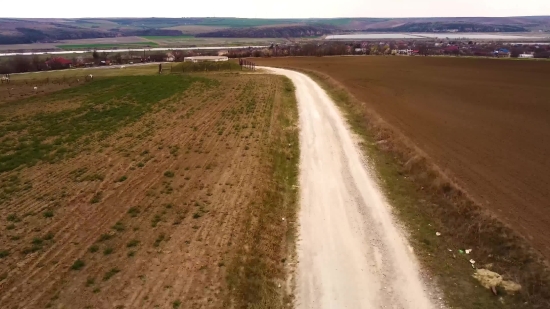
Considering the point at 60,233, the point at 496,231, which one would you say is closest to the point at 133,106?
the point at 60,233

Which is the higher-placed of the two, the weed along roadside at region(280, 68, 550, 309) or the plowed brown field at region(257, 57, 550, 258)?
the plowed brown field at region(257, 57, 550, 258)

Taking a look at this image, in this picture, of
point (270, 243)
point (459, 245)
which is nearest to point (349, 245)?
point (270, 243)

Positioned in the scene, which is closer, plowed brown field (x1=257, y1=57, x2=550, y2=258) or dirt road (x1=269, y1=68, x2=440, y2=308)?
dirt road (x1=269, y1=68, x2=440, y2=308)

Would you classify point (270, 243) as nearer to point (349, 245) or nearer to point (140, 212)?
point (349, 245)

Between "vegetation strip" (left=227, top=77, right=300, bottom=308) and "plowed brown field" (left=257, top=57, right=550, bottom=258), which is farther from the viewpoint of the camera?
"plowed brown field" (left=257, top=57, right=550, bottom=258)

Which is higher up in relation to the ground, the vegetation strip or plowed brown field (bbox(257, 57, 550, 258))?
plowed brown field (bbox(257, 57, 550, 258))

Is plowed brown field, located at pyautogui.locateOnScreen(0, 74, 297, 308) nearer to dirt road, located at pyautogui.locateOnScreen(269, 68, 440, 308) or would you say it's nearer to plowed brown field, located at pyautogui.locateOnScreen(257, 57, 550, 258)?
dirt road, located at pyautogui.locateOnScreen(269, 68, 440, 308)

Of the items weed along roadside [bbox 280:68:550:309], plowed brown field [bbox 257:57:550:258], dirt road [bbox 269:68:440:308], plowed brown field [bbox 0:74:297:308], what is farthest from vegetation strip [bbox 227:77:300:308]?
plowed brown field [bbox 257:57:550:258]
